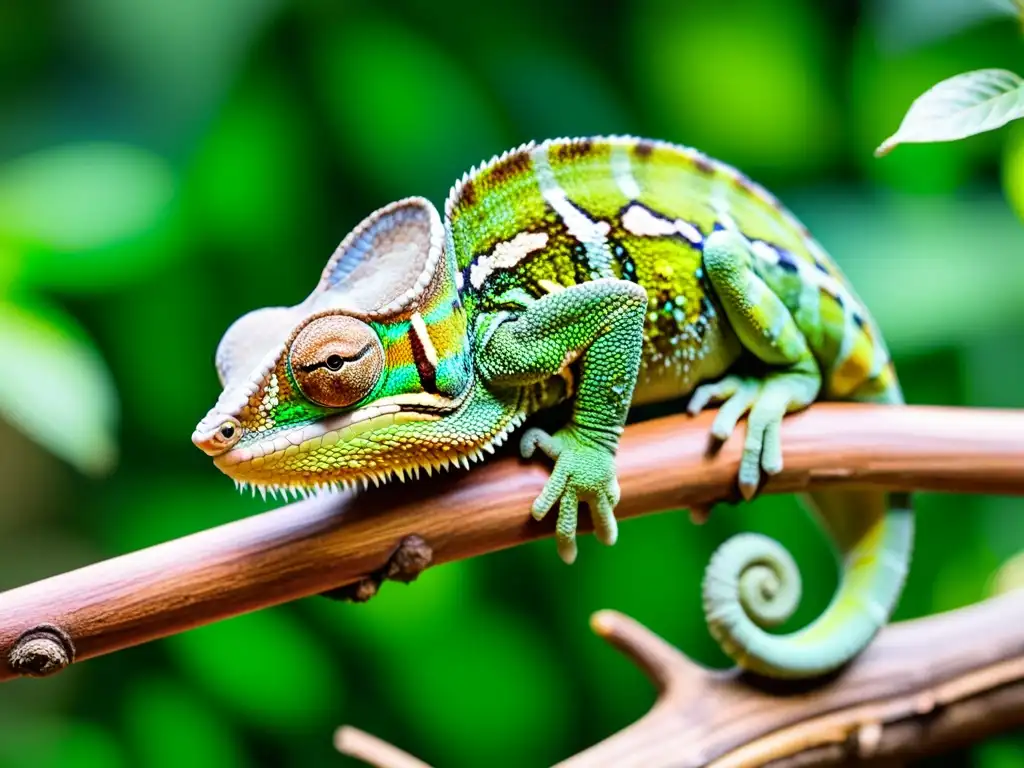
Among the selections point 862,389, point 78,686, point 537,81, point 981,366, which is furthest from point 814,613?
point 78,686

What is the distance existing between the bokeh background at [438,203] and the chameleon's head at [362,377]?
1.19 meters

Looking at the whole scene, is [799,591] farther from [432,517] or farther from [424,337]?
[424,337]

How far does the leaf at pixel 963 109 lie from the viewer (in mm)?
1186

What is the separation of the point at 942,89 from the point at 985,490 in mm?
782

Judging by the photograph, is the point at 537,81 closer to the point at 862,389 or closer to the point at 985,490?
the point at 862,389

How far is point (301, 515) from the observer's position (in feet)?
4.66

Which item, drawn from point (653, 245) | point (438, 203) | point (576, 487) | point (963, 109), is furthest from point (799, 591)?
point (438, 203)

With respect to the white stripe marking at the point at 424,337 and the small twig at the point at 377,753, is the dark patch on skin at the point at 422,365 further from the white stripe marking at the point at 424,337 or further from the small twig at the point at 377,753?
the small twig at the point at 377,753

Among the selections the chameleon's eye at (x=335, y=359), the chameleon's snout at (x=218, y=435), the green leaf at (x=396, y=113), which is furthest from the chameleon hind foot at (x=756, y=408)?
the green leaf at (x=396, y=113)

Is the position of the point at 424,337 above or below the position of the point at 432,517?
above

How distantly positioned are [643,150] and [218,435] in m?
0.87

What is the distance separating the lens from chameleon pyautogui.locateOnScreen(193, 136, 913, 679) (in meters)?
1.33

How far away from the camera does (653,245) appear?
5.29ft

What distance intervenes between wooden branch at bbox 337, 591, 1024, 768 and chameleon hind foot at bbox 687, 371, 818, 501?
428 millimetres
